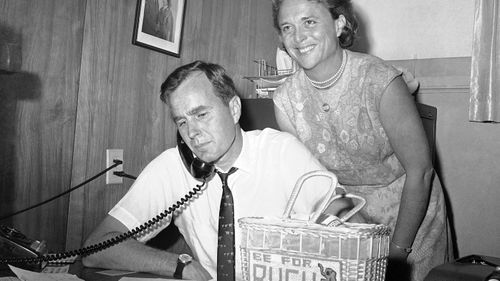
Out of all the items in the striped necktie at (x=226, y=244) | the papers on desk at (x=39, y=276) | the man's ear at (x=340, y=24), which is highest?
the man's ear at (x=340, y=24)

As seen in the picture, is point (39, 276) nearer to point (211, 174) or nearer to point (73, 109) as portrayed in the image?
point (211, 174)

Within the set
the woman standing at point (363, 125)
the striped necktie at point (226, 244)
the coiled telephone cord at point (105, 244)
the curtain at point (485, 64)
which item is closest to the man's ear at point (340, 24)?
the woman standing at point (363, 125)

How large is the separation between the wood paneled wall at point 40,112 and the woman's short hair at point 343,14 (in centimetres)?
71

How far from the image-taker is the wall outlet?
75.0 inches

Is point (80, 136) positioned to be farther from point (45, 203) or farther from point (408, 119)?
point (408, 119)

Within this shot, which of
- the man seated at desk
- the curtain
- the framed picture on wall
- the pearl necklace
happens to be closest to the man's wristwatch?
the man seated at desk

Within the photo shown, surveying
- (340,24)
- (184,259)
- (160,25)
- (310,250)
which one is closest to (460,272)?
(310,250)

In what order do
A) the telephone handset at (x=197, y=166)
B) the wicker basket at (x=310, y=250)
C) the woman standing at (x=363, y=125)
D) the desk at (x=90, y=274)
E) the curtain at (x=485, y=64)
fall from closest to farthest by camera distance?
the wicker basket at (x=310, y=250) < the desk at (x=90, y=274) < the telephone handset at (x=197, y=166) < the woman standing at (x=363, y=125) < the curtain at (x=485, y=64)

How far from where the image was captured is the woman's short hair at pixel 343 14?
158cm

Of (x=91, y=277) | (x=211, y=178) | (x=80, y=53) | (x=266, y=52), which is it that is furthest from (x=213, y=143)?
(x=266, y=52)

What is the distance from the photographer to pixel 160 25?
212 centimetres

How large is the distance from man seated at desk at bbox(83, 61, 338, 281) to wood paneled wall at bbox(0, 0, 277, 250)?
392 mm

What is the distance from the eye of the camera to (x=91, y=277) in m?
1.13

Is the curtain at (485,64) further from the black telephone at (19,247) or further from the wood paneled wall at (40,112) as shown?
the black telephone at (19,247)
